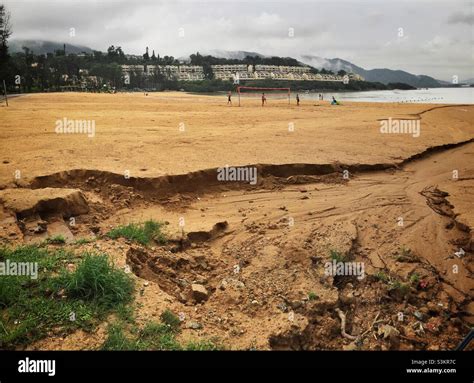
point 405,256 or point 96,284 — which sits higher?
point 96,284

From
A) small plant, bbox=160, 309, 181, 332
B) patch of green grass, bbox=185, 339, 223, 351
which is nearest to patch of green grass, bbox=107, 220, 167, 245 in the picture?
small plant, bbox=160, 309, 181, 332

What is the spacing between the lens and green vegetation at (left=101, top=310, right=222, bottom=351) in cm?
339

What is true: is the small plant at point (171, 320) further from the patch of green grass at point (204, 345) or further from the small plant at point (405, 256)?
the small plant at point (405, 256)

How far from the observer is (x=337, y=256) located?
5375 millimetres

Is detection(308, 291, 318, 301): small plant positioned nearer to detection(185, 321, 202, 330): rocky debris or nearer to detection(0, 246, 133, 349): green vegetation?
detection(185, 321, 202, 330): rocky debris

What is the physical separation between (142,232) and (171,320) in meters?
2.08

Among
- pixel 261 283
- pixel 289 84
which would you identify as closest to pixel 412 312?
pixel 261 283

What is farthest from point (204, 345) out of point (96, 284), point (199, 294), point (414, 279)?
point (414, 279)

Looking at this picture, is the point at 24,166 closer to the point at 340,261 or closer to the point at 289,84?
the point at 340,261

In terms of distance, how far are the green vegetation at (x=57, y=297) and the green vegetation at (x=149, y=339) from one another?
0.88 feet

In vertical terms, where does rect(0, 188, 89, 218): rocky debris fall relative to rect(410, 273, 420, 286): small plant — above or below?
above

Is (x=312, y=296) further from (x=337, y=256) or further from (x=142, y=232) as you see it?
(x=142, y=232)

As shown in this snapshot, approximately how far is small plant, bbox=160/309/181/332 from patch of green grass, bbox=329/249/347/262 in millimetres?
2467

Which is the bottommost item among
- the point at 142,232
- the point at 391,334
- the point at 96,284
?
the point at 391,334
